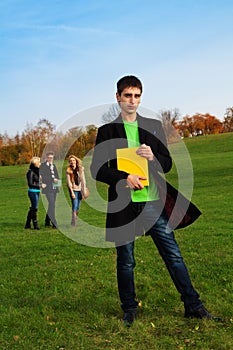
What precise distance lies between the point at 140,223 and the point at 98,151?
94 cm

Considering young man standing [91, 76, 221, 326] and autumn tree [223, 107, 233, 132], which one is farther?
autumn tree [223, 107, 233, 132]

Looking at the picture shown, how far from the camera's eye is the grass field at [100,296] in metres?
5.20

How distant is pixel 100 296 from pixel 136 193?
2.02m

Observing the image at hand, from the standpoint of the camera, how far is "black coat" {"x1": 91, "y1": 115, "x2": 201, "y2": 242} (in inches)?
217

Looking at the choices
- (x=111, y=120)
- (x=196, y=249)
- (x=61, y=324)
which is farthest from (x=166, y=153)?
(x=196, y=249)

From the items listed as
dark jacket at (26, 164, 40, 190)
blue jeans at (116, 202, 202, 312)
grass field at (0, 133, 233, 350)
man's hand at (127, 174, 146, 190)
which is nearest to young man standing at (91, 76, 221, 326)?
blue jeans at (116, 202, 202, 312)

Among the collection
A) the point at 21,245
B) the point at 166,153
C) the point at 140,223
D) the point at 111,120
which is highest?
the point at 111,120

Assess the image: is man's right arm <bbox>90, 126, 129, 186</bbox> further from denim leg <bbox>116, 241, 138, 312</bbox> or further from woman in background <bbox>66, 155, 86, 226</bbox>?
woman in background <bbox>66, 155, 86, 226</bbox>

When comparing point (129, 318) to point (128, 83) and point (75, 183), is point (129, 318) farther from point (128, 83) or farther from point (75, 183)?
point (75, 183)

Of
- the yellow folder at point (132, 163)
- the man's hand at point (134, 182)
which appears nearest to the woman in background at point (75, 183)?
the yellow folder at point (132, 163)

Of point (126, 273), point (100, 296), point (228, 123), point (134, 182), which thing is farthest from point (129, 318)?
point (228, 123)

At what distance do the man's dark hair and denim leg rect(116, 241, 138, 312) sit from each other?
1.75 metres

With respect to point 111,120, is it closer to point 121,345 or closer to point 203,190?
point 121,345

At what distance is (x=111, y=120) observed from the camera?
18.2 ft
